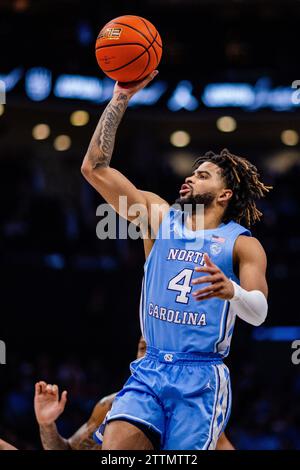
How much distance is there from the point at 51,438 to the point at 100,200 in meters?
8.42

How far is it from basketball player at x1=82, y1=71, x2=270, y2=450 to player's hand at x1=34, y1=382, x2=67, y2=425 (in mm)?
678

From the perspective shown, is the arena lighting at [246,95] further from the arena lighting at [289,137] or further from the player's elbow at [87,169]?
the player's elbow at [87,169]

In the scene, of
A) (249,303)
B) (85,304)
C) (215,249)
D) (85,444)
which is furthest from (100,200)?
(249,303)

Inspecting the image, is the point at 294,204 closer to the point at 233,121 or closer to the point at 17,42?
the point at 233,121

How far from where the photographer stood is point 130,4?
13.9m

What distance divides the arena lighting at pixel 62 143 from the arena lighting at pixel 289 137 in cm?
420

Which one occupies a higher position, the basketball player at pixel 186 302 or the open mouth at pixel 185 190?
the open mouth at pixel 185 190

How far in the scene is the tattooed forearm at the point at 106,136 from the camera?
498cm

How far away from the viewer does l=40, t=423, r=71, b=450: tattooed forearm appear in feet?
18.1

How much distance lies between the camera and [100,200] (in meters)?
13.8

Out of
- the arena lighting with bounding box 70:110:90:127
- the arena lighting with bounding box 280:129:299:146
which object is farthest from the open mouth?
the arena lighting with bounding box 280:129:299:146

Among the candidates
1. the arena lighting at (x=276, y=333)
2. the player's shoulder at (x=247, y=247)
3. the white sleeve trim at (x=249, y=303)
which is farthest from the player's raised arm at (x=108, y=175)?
the arena lighting at (x=276, y=333)

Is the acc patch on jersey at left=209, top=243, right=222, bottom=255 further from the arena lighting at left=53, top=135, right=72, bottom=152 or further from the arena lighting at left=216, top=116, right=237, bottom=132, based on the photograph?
the arena lighting at left=53, top=135, right=72, bottom=152
